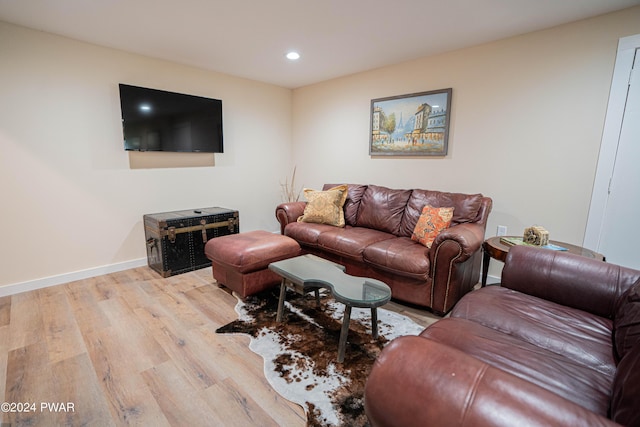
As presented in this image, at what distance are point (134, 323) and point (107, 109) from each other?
7.12 ft

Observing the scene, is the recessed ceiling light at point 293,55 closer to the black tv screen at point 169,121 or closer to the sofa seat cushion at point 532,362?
the black tv screen at point 169,121

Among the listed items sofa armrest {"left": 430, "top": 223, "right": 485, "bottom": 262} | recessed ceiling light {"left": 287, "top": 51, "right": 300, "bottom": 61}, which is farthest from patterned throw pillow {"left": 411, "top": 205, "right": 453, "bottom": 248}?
recessed ceiling light {"left": 287, "top": 51, "right": 300, "bottom": 61}

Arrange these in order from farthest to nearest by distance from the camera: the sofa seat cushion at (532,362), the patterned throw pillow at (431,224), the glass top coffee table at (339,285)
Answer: the patterned throw pillow at (431,224) < the glass top coffee table at (339,285) < the sofa seat cushion at (532,362)

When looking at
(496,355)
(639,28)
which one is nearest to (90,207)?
(496,355)

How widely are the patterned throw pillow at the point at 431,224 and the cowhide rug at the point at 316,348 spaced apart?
71 centimetres

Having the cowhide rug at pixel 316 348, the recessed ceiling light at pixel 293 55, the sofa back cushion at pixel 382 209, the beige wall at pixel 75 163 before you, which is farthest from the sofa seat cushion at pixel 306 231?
the recessed ceiling light at pixel 293 55

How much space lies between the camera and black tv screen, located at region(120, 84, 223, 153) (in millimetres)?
3076

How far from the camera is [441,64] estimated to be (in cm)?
305

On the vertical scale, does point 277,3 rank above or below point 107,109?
above

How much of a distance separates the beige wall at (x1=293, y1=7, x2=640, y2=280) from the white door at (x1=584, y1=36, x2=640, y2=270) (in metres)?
0.06

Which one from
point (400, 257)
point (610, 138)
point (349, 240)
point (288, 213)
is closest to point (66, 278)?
point (288, 213)

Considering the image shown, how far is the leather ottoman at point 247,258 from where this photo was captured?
2502 mm

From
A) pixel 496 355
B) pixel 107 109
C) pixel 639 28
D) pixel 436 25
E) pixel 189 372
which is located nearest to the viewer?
pixel 496 355

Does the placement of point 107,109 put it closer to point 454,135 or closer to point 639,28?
point 454,135
